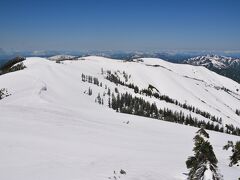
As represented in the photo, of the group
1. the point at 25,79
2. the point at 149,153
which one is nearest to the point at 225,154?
the point at 149,153

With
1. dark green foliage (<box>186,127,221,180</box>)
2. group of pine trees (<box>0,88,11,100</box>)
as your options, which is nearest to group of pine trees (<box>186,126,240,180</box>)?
dark green foliage (<box>186,127,221,180</box>)

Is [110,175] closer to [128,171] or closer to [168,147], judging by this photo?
[128,171]

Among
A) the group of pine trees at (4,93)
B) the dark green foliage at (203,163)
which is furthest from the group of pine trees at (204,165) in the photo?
the group of pine trees at (4,93)

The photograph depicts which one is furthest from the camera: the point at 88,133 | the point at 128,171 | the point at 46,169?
the point at 88,133

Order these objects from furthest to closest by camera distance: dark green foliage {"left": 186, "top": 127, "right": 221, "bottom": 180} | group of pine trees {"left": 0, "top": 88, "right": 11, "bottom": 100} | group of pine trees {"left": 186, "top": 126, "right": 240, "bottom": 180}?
group of pine trees {"left": 0, "top": 88, "right": 11, "bottom": 100} < dark green foliage {"left": 186, "top": 127, "right": 221, "bottom": 180} < group of pine trees {"left": 186, "top": 126, "right": 240, "bottom": 180}

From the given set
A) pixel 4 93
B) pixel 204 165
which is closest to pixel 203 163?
pixel 204 165

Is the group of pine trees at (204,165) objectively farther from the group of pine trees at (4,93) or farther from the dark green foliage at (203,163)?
the group of pine trees at (4,93)

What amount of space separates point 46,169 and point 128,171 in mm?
6031

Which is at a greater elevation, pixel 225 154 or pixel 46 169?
pixel 46 169

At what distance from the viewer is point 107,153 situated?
26.5 metres

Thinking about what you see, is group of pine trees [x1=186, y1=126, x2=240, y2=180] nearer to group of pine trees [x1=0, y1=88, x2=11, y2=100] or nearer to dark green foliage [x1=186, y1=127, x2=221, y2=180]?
dark green foliage [x1=186, y1=127, x2=221, y2=180]

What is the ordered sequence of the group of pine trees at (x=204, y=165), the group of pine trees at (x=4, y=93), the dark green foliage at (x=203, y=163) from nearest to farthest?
1. the group of pine trees at (x=204, y=165)
2. the dark green foliage at (x=203, y=163)
3. the group of pine trees at (x=4, y=93)

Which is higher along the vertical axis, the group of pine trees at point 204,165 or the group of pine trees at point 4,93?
the group of pine trees at point 204,165

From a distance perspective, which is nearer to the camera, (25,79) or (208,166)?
(208,166)
